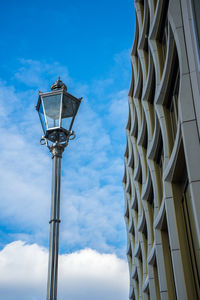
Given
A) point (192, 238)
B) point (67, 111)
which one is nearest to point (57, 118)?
point (67, 111)

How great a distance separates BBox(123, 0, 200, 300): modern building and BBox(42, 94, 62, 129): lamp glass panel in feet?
12.8

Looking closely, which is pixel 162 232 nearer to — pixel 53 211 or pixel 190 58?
pixel 190 58

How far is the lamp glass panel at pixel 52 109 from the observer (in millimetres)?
10227

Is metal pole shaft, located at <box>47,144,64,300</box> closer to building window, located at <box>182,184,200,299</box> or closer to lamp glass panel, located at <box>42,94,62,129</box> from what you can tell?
lamp glass panel, located at <box>42,94,62,129</box>

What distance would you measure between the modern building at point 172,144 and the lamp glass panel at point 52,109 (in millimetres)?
3912

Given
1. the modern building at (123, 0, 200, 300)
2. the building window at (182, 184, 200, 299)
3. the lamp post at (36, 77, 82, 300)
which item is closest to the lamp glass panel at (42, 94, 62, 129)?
the lamp post at (36, 77, 82, 300)

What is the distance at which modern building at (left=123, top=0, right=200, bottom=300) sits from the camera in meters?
11.9

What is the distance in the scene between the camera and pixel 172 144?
16578 mm

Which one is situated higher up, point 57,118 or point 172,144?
point 172,144

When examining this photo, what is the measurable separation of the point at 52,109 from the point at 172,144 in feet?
24.7

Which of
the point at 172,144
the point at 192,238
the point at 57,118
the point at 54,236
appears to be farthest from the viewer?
the point at 172,144

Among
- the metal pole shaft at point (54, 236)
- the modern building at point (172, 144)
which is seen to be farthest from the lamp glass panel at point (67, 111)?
the modern building at point (172, 144)

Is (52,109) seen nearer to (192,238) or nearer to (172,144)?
(192,238)

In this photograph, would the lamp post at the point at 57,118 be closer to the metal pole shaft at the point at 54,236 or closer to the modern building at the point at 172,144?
the metal pole shaft at the point at 54,236
